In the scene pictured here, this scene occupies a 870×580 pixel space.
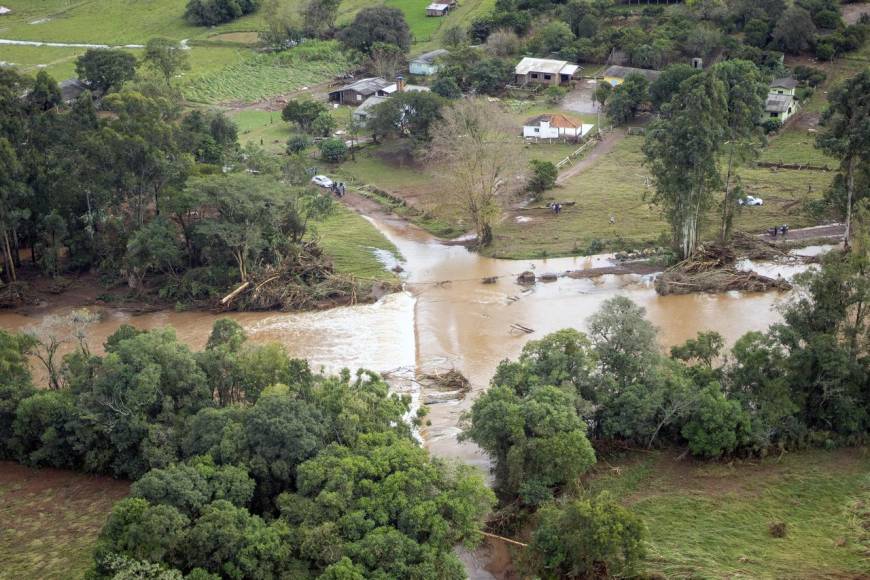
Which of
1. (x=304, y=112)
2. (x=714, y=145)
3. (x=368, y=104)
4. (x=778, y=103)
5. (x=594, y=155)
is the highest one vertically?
(x=368, y=104)

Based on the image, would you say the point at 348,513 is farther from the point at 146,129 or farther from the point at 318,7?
the point at 318,7

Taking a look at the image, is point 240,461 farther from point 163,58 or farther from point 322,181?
point 163,58

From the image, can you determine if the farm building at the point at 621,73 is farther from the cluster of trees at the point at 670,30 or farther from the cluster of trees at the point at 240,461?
the cluster of trees at the point at 240,461

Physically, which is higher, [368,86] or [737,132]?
[368,86]

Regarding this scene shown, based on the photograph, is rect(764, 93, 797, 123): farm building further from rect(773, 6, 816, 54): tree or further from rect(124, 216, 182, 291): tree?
rect(124, 216, 182, 291): tree

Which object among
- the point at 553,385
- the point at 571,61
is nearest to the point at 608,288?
the point at 553,385

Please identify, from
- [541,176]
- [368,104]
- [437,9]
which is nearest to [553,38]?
[368,104]
